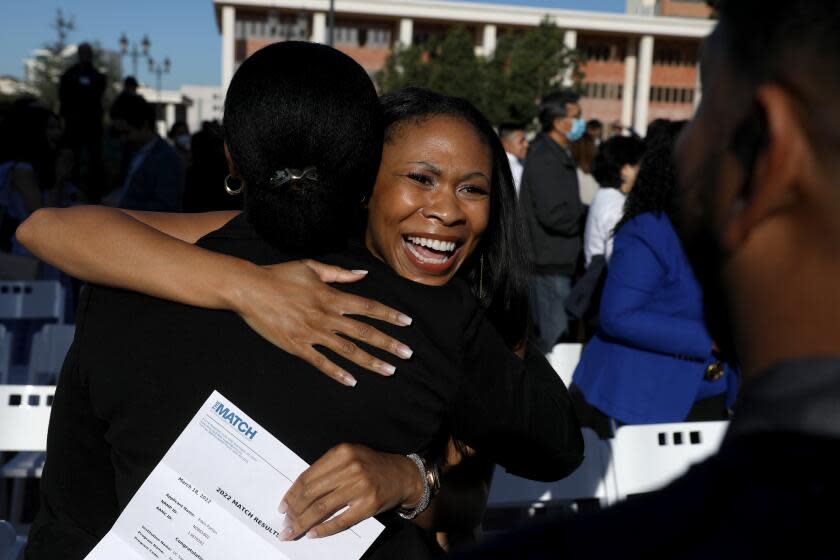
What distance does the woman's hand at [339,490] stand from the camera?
1.22 metres

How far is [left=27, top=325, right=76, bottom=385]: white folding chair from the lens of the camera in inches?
165

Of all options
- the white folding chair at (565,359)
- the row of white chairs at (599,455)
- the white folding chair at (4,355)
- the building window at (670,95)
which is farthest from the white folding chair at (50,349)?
the building window at (670,95)

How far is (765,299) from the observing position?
0.53 metres

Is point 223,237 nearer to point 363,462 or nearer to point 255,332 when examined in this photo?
point 255,332

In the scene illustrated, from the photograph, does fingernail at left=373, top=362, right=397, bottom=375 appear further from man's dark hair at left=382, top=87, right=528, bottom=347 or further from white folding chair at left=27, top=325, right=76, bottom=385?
white folding chair at left=27, top=325, right=76, bottom=385

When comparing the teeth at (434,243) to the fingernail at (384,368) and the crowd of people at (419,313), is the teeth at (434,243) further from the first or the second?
the fingernail at (384,368)

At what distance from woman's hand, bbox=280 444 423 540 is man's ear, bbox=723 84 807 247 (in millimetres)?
794

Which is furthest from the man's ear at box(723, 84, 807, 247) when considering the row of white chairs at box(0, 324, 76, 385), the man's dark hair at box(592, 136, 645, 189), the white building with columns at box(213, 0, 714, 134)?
the white building with columns at box(213, 0, 714, 134)

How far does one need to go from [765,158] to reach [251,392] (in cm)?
85

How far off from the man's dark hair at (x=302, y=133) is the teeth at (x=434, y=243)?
619mm

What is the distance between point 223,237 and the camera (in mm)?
1382

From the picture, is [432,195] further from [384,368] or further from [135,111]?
[135,111]

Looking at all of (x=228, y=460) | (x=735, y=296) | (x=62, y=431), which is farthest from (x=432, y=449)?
(x=735, y=296)

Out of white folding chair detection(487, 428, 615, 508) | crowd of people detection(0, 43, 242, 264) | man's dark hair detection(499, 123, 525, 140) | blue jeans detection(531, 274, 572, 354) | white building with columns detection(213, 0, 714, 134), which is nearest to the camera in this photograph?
white folding chair detection(487, 428, 615, 508)
